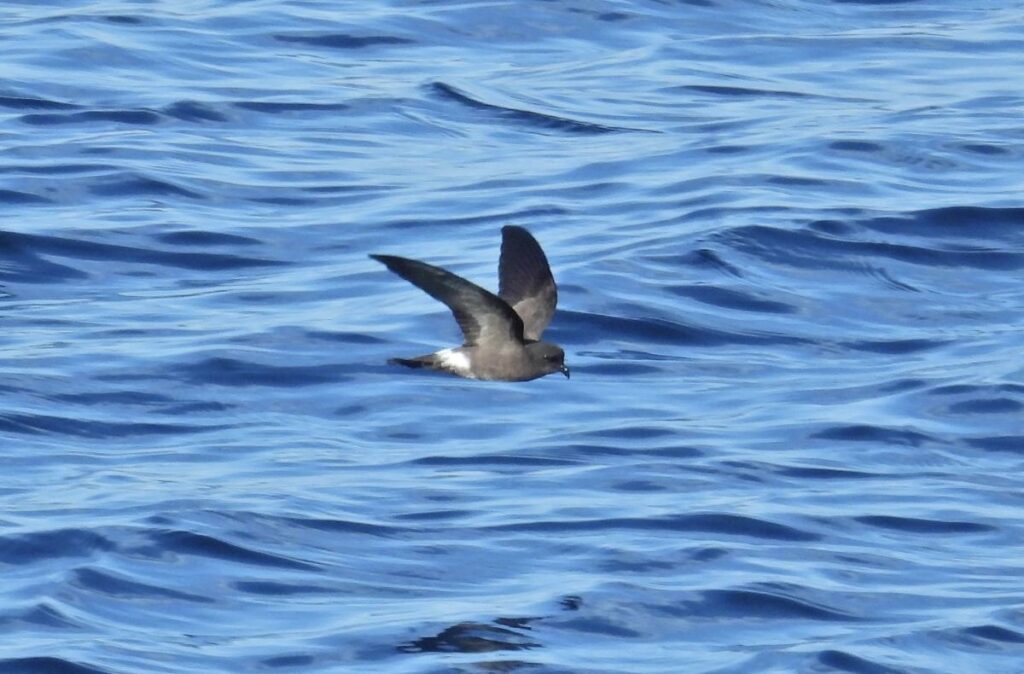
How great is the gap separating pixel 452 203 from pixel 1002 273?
3298 mm

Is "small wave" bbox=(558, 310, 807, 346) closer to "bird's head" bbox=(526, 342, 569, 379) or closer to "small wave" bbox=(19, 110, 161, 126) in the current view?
"bird's head" bbox=(526, 342, 569, 379)

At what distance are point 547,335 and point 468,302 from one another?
4.26 metres

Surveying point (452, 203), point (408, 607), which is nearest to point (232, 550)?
point (408, 607)

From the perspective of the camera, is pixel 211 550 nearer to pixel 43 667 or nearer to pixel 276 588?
pixel 276 588

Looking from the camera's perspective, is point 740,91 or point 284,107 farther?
point 740,91

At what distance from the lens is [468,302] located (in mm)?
8477

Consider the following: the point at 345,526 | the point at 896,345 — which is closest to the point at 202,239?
the point at 896,345

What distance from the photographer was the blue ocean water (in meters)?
9.09

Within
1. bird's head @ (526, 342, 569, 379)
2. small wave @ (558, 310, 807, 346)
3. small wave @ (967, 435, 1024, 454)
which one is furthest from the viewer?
small wave @ (558, 310, 807, 346)

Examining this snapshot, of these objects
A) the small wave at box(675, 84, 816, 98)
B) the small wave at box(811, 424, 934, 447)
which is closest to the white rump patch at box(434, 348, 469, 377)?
the small wave at box(811, 424, 934, 447)

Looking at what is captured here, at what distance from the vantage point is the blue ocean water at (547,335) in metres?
9.09

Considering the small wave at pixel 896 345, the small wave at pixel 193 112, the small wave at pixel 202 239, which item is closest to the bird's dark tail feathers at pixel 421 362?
the small wave at pixel 896 345

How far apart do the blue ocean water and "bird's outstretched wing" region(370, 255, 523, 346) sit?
1029 millimetres

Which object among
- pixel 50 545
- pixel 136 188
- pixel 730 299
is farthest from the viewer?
pixel 136 188
